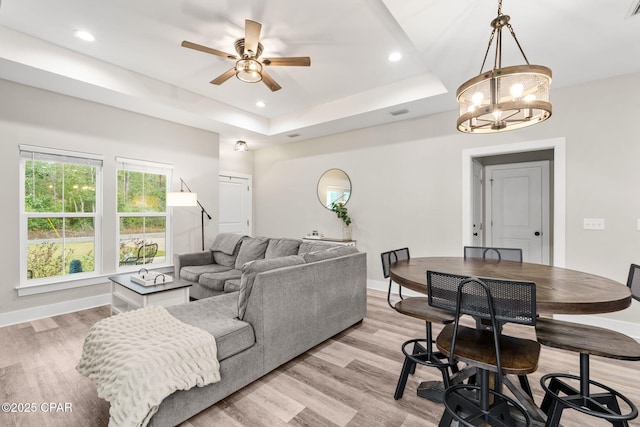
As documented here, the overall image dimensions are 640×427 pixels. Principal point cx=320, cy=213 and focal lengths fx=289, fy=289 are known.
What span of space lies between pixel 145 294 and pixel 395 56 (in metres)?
3.47

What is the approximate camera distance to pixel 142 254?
14.4 ft

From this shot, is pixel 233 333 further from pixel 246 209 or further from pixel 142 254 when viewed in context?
pixel 246 209

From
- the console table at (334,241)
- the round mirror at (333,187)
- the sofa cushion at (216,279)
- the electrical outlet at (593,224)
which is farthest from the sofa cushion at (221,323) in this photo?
the electrical outlet at (593,224)

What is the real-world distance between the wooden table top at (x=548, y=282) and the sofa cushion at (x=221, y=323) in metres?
1.13

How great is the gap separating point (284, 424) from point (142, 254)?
3673 mm

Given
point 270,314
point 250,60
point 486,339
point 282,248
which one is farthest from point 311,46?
point 486,339

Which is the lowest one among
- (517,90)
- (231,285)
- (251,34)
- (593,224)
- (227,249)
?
(231,285)

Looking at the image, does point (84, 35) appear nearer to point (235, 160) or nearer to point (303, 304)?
point (303, 304)

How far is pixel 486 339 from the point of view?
161 centimetres

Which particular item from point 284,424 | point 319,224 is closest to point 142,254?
point 319,224

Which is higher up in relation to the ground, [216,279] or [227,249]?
[227,249]

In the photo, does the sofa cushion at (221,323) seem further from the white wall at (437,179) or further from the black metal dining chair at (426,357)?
the white wall at (437,179)

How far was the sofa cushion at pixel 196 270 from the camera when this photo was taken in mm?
3814

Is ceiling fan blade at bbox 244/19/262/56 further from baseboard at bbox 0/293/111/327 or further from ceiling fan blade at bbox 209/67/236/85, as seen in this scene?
baseboard at bbox 0/293/111/327
